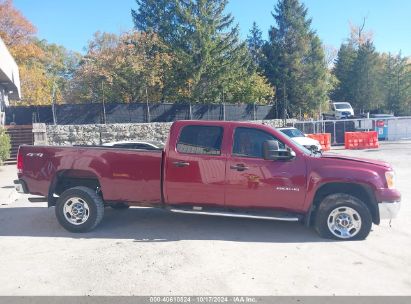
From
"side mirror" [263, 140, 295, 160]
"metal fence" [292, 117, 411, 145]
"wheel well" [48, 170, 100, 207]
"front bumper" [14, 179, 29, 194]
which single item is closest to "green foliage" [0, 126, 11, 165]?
"front bumper" [14, 179, 29, 194]

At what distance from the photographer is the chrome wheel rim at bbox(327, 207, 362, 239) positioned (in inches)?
227

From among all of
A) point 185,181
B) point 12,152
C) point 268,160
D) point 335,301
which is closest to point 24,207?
point 185,181

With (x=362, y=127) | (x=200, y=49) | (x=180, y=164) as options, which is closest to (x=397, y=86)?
(x=362, y=127)

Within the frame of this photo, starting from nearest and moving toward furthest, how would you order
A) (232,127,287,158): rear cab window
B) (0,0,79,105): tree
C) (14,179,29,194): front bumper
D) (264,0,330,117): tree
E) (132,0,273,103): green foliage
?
(232,127,287,158): rear cab window < (14,179,29,194): front bumper < (132,0,273,103): green foliage < (264,0,330,117): tree < (0,0,79,105): tree

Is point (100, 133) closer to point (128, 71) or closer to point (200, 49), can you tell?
point (128, 71)

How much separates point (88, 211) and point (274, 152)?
3170 millimetres

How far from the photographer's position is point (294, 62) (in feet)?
117

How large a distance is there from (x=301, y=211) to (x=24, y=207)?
5.97 meters

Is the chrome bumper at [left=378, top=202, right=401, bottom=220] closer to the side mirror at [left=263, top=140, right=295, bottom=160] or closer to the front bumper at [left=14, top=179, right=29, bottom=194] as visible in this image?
the side mirror at [left=263, top=140, right=295, bottom=160]

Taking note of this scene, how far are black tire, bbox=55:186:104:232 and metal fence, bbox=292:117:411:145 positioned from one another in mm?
21042

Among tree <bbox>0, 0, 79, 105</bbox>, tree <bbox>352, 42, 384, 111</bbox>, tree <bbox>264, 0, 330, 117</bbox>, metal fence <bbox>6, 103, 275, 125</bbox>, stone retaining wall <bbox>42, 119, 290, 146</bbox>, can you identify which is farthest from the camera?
tree <bbox>352, 42, 384, 111</bbox>

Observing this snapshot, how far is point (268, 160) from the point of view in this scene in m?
5.84

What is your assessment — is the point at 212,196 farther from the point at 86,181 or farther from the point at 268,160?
the point at 86,181

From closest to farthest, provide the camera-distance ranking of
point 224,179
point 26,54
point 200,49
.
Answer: point 224,179 → point 200,49 → point 26,54
